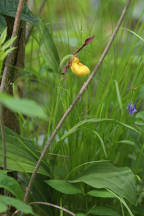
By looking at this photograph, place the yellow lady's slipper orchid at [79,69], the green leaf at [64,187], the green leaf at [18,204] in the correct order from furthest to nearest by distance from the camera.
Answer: the green leaf at [64,187] → the yellow lady's slipper orchid at [79,69] → the green leaf at [18,204]

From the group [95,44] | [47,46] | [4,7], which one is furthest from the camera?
[95,44]

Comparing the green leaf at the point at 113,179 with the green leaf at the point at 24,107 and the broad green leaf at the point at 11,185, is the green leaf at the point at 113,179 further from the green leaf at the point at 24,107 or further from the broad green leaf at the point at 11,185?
the green leaf at the point at 24,107

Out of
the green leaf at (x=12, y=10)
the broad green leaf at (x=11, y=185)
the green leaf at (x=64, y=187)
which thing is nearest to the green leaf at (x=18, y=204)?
the broad green leaf at (x=11, y=185)

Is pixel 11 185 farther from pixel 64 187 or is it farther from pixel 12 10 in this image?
pixel 12 10

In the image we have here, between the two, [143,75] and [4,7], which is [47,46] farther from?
[143,75]

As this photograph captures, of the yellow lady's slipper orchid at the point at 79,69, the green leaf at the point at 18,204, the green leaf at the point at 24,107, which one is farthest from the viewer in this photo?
the yellow lady's slipper orchid at the point at 79,69

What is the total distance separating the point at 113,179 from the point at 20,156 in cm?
23

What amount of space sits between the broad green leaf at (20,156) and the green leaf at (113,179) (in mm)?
106

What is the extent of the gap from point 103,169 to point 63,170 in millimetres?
154

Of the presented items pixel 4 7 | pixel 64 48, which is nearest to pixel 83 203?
pixel 64 48

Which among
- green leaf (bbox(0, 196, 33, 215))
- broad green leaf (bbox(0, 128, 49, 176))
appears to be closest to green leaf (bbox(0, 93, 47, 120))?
green leaf (bbox(0, 196, 33, 215))

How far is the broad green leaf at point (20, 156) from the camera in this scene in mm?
693

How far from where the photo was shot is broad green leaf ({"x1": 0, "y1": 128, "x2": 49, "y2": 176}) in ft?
2.27

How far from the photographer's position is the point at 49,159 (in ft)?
2.68
